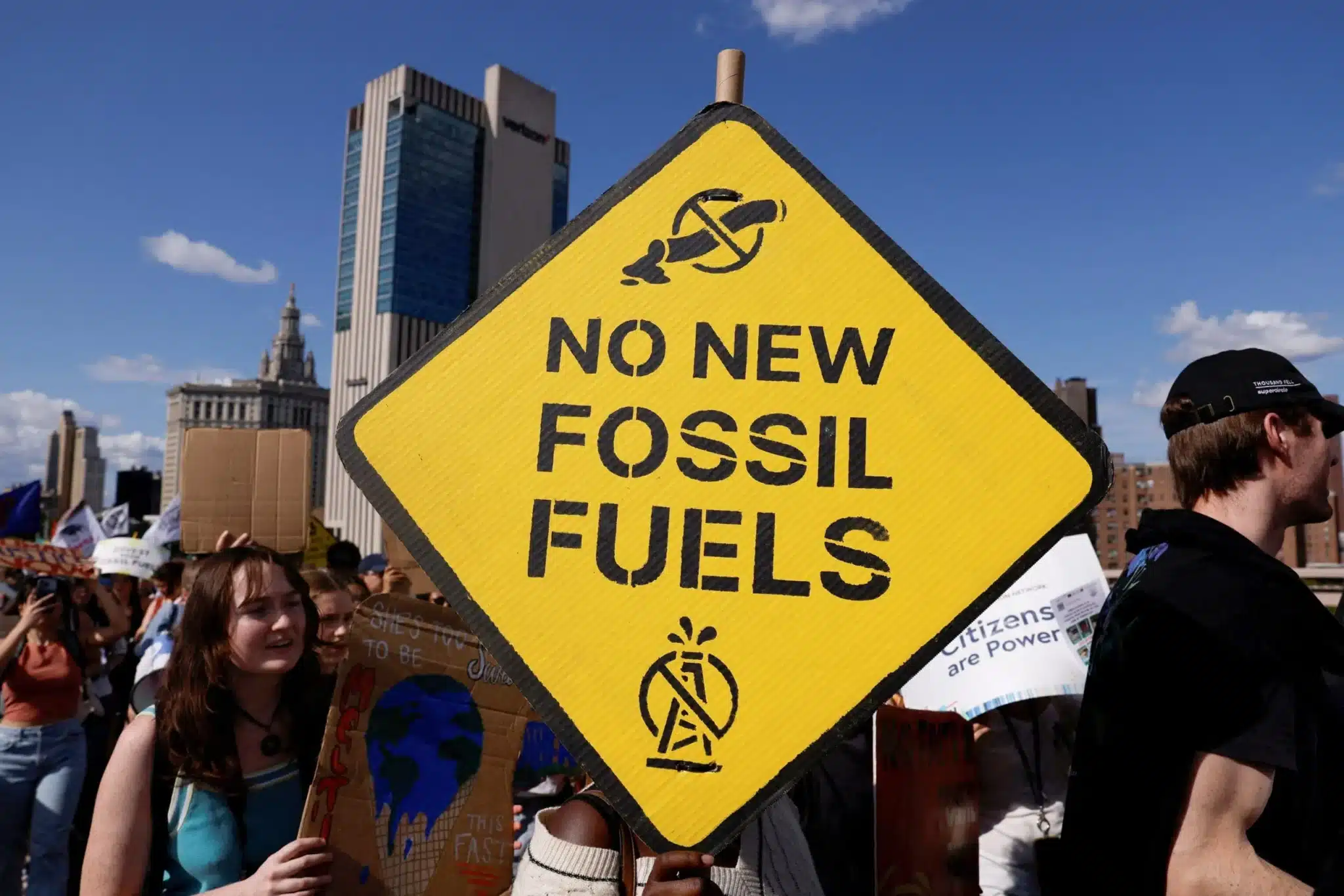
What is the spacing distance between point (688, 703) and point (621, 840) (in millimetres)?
565


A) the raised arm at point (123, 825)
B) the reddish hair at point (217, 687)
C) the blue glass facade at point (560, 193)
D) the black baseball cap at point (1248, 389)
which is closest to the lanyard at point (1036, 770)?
the black baseball cap at point (1248, 389)

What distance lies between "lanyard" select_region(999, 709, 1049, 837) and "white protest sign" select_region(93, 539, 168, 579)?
281 inches

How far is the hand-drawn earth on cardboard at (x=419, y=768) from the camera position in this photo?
1.96 m

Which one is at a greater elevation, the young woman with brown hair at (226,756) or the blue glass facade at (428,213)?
the blue glass facade at (428,213)

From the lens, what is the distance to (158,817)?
80.0 inches

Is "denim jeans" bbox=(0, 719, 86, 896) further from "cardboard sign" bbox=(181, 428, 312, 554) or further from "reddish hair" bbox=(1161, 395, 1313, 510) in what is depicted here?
"reddish hair" bbox=(1161, 395, 1313, 510)

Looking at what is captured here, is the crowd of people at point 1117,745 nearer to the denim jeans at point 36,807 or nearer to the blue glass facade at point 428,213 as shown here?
the denim jeans at point 36,807

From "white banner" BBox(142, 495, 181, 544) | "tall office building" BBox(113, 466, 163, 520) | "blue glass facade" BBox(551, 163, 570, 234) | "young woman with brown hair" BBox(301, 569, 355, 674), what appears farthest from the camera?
"blue glass facade" BBox(551, 163, 570, 234)

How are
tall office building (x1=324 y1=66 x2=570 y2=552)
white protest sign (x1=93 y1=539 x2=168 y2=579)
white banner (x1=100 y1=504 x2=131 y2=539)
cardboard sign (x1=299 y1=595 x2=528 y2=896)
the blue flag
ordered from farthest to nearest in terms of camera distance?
tall office building (x1=324 y1=66 x2=570 y2=552), white banner (x1=100 y1=504 x2=131 y2=539), the blue flag, white protest sign (x1=93 y1=539 x2=168 y2=579), cardboard sign (x1=299 y1=595 x2=528 y2=896)

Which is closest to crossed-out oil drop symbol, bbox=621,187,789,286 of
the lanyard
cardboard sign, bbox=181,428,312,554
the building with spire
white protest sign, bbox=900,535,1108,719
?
white protest sign, bbox=900,535,1108,719

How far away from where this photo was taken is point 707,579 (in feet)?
4.33

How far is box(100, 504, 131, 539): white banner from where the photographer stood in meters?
11.0

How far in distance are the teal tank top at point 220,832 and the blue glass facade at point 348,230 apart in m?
61.4

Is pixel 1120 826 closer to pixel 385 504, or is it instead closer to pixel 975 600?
pixel 975 600
